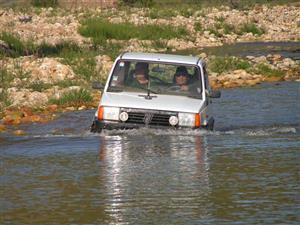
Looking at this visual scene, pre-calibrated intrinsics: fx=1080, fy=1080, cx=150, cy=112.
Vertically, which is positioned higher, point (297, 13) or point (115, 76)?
point (115, 76)

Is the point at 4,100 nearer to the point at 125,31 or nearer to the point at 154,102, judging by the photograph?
the point at 154,102

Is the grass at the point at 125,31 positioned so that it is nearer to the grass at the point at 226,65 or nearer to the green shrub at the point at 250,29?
the green shrub at the point at 250,29

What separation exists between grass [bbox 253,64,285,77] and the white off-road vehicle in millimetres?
13247

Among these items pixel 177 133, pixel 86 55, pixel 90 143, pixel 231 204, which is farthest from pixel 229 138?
pixel 86 55

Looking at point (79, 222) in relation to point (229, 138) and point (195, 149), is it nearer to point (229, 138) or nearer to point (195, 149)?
point (195, 149)

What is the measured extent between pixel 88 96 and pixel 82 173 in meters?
10.4

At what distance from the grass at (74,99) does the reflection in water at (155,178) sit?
288 inches

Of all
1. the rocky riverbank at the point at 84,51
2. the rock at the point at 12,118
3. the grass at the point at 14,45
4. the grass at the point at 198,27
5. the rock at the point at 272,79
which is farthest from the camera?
the grass at the point at 198,27

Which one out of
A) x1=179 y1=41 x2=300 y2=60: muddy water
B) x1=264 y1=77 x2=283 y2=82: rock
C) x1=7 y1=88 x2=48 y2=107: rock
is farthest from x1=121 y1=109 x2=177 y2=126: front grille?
x1=179 y1=41 x2=300 y2=60: muddy water

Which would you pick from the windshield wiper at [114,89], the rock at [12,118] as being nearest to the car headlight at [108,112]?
the windshield wiper at [114,89]

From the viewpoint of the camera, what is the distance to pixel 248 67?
31.2m

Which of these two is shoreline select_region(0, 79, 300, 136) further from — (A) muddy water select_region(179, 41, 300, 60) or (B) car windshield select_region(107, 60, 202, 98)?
(A) muddy water select_region(179, 41, 300, 60)

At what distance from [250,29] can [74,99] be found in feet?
88.4

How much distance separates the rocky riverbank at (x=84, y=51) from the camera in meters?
Result: 23.3
